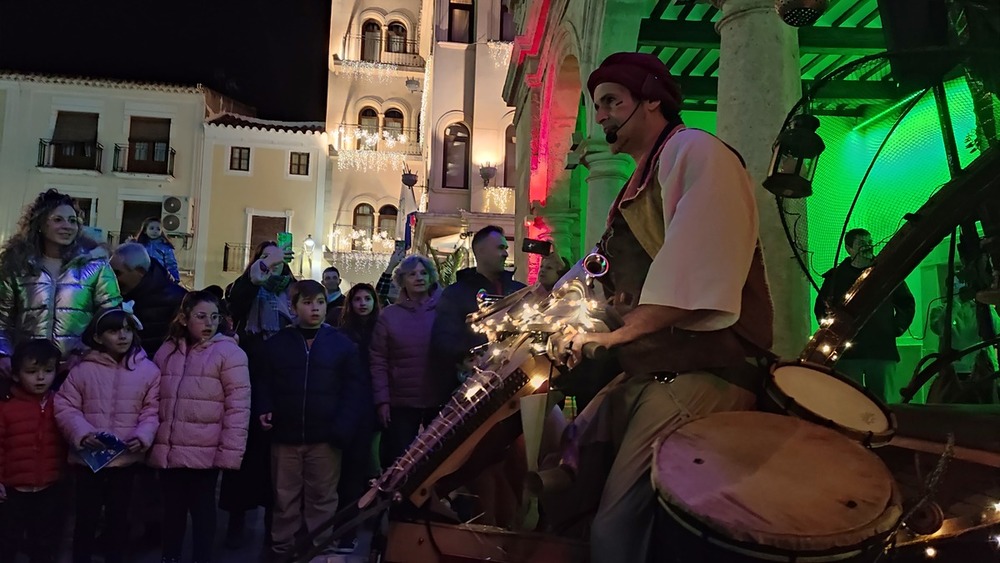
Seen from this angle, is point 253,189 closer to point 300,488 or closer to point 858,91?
point 300,488

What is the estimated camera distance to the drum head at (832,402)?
1.77 metres

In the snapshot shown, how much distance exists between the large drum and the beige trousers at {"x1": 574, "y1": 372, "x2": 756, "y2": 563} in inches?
3.4

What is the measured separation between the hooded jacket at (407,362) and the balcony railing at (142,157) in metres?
28.5

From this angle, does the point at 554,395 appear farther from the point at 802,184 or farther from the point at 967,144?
the point at 967,144

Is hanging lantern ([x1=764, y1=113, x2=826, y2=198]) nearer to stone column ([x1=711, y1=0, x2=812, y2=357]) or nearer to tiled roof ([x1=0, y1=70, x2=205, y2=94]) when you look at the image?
stone column ([x1=711, y1=0, x2=812, y2=357])

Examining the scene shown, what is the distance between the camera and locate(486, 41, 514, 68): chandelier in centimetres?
2123

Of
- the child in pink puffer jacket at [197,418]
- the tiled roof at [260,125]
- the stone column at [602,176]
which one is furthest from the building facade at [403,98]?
the child in pink puffer jacket at [197,418]

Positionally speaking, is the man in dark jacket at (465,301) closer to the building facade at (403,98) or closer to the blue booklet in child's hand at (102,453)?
the blue booklet in child's hand at (102,453)

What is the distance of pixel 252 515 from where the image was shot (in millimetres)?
6184

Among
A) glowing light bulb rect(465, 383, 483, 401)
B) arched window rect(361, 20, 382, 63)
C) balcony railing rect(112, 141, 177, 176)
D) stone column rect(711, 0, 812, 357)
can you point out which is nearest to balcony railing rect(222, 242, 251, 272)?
balcony railing rect(112, 141, 177, 176)

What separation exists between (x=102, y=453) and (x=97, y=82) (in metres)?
30.9

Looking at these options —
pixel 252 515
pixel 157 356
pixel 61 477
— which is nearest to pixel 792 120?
pixel 157 356

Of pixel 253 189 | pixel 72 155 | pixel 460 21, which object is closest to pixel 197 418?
pixel 460 21

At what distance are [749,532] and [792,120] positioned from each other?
3.16 m
